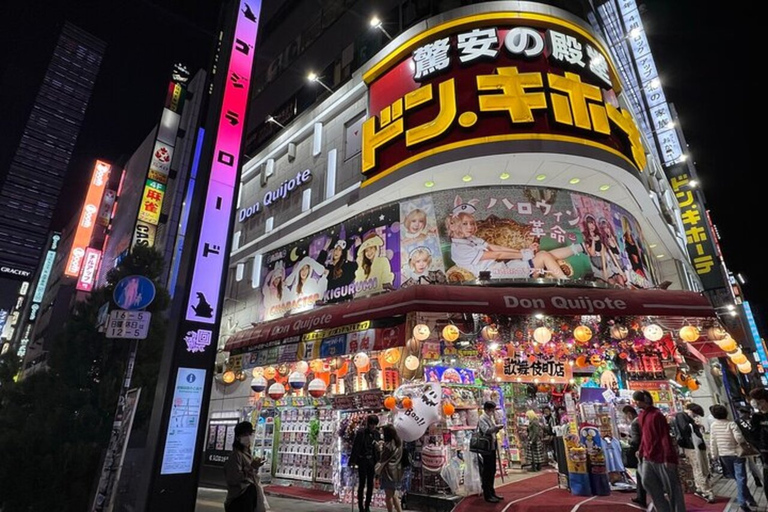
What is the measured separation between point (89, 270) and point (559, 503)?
97.8 feet

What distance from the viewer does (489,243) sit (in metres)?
11.0

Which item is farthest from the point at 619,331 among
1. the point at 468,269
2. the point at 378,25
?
the point at 378,25

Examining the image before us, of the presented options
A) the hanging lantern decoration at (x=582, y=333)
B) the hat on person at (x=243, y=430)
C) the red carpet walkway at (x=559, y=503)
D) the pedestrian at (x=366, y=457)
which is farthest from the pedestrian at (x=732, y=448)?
the hat on person at (x=243, y=430)

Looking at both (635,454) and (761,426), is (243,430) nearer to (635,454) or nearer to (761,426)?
(635,454)

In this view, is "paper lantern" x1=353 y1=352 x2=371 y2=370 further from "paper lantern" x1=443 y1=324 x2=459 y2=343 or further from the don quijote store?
"paper lantern" x1=443 y1=324 x2=459 y2=343

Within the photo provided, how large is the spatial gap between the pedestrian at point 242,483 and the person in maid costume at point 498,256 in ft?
Answer: 23.1

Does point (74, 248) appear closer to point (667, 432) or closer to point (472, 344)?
point (472, 344)

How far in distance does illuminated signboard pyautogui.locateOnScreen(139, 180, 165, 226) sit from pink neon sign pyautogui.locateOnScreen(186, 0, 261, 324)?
16991mm

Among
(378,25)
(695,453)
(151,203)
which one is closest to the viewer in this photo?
(695,453)

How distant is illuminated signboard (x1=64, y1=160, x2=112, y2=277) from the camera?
27742 mm

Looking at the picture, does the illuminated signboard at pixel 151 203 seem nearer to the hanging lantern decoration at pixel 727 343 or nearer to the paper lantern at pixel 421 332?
the paper lantern at pixel 421 332

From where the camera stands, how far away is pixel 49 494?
7.34 meters

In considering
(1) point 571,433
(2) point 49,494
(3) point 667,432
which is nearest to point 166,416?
(2) point 49,494

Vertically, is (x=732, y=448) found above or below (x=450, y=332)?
below
